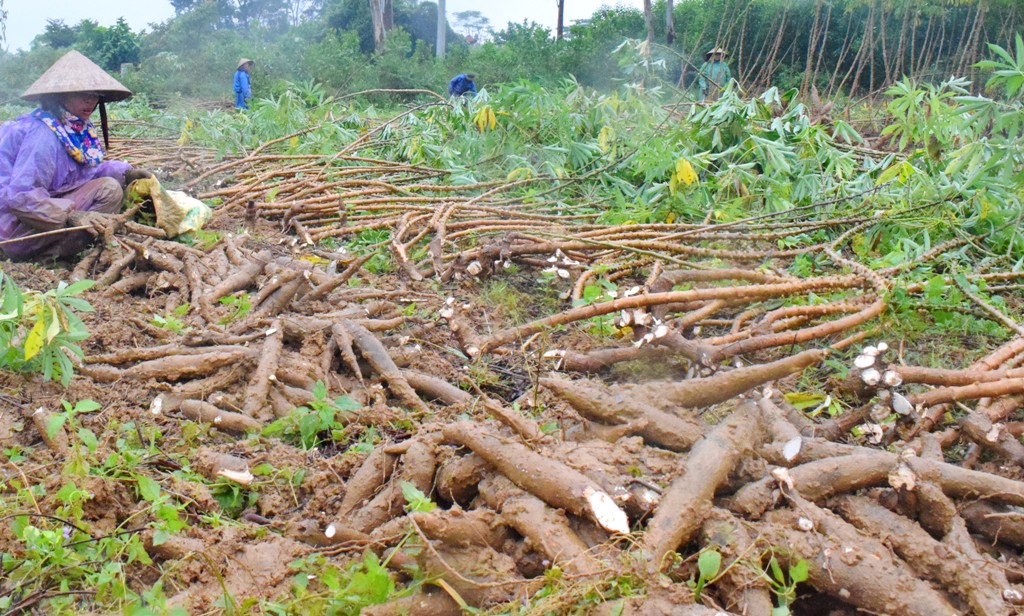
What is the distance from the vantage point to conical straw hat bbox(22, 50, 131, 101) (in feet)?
14.5

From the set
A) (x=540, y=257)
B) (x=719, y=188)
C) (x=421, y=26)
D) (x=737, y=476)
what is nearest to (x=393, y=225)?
(x=540, y=257)

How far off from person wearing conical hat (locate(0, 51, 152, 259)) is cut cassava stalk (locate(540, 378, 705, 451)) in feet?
10.5

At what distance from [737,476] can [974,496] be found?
55 cm

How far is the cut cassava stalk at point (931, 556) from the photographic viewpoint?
5.40 feet

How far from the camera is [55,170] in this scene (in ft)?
14.8

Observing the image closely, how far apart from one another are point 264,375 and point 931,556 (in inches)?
83.1

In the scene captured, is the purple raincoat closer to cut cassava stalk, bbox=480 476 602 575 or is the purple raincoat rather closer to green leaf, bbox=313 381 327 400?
green leaf, bbox=313 381 327 400

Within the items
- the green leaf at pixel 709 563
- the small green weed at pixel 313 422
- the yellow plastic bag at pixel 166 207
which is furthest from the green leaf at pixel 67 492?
the yellow plastic bag at pixel 166 207

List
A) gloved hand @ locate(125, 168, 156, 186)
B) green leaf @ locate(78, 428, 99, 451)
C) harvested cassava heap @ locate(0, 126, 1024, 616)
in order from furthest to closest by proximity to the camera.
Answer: gloved hand @ locate(125, 168, 156, 186), green leaf @ locate(78, 428, 99, 451), harvested cassava heap @ locate(0, 126, 1024, 616)

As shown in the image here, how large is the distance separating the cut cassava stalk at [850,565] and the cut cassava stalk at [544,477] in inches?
13.0

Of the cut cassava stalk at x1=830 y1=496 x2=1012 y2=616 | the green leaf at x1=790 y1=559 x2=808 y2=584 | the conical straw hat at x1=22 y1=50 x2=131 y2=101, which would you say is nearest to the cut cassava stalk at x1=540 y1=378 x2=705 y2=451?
the cut cassava stalk at x1=830 y1=496 x2=1012 y2=616

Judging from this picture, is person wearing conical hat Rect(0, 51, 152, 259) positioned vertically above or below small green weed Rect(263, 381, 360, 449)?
above

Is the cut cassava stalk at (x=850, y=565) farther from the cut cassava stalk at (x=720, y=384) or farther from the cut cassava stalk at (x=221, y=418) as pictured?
the cut cassava stalk at (x=221, y=418)

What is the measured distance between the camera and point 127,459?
2.42 m
